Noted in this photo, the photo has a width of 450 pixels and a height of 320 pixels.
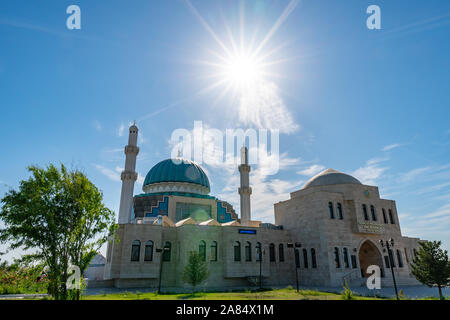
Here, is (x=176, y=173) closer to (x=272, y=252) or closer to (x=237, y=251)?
(x=237, y=251)

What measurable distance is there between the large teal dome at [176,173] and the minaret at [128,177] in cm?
712

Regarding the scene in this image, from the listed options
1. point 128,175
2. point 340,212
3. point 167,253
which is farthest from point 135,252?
point 340,212

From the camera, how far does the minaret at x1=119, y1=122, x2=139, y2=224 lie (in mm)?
32531

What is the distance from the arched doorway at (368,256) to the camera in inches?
1190

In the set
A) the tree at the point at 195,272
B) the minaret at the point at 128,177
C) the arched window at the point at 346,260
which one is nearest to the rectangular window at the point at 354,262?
the arched window at the point at 346,260

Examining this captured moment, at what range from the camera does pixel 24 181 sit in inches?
486

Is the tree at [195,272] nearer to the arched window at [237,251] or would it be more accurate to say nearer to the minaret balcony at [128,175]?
the arched window at [237,251]

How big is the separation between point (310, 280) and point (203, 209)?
652 inches

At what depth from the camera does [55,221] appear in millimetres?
12766

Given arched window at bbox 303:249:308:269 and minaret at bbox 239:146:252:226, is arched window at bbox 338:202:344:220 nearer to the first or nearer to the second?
arched window at bbox 303:249:308:269

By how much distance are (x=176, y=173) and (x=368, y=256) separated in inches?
1068

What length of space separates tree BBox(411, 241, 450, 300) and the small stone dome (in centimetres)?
1211

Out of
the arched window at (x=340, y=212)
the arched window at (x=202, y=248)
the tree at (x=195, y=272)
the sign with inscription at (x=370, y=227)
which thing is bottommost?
the tree at (x=195, y=272)

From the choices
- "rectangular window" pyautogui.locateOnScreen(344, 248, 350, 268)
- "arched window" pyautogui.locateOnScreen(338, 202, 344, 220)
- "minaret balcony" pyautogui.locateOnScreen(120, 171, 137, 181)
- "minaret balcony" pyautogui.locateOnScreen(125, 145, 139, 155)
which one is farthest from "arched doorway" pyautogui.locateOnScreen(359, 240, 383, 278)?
"minaret balcony" pyautogui.locateOnScreen(125, 145, 139, 155)
